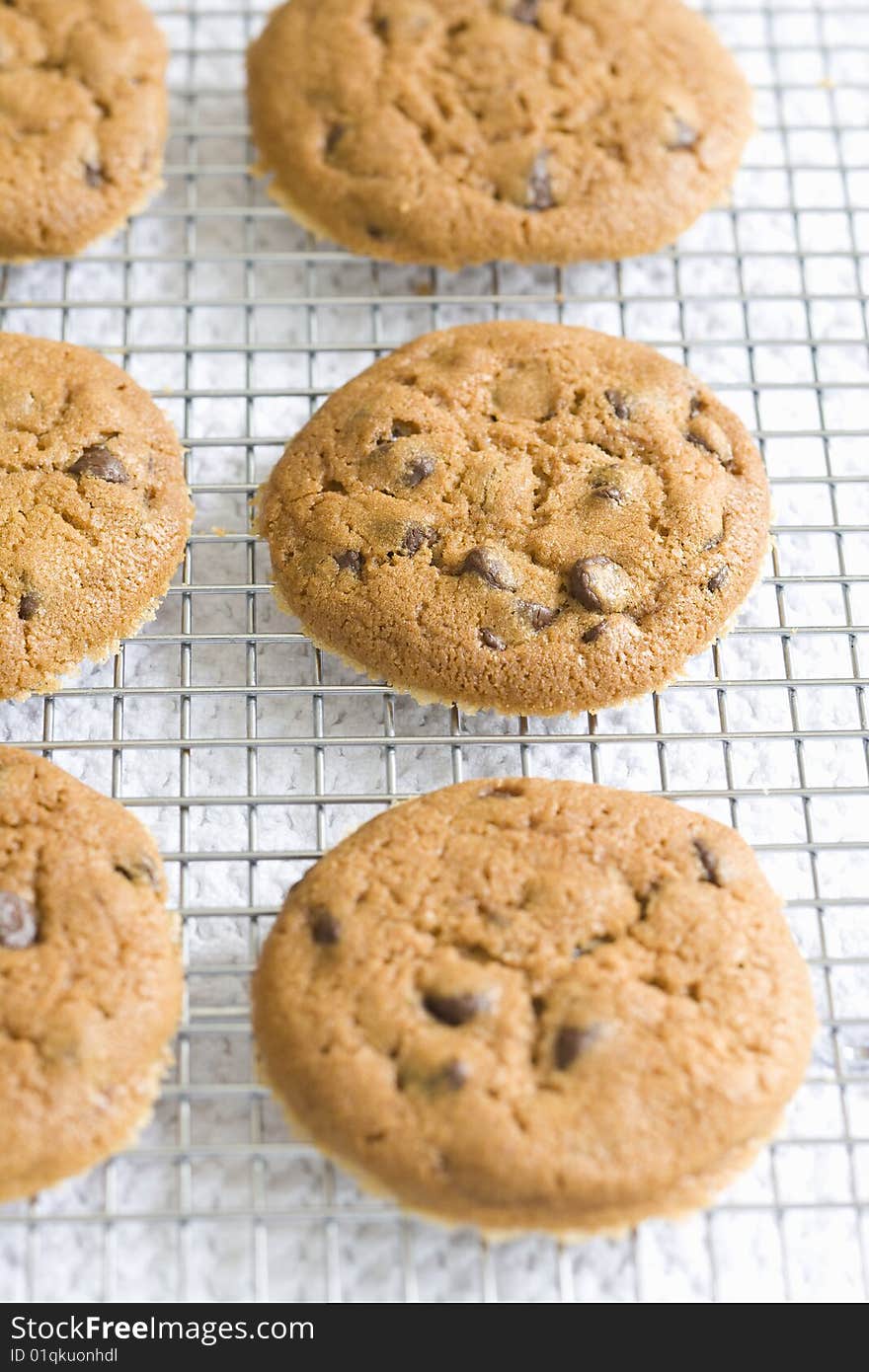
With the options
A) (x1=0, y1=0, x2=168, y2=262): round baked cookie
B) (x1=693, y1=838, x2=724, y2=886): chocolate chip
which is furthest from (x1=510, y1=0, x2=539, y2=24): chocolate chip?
(x1=693, y1=838, x2=724, y2=886): chocolate chip

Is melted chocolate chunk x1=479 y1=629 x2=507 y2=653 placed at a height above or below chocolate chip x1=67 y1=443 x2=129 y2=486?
below

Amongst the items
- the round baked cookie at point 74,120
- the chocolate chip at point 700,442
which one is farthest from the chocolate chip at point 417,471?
the round baked cookie at point 74,120

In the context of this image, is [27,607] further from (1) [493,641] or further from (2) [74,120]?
(2) [74,120]

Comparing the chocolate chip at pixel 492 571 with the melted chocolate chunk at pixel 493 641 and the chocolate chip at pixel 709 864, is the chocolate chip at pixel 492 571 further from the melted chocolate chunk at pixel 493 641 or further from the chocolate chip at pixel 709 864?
the chocolate chip at pixel 709 864

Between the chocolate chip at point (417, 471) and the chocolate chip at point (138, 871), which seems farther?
the chocolate chip at point (417, 471)

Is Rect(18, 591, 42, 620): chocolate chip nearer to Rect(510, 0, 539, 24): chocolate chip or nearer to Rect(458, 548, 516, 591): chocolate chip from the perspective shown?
Rect(458, 548, 516, 591): chocolate chip

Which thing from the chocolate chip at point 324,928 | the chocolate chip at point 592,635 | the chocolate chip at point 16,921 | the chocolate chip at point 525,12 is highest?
the chocolate chip at point 525,12

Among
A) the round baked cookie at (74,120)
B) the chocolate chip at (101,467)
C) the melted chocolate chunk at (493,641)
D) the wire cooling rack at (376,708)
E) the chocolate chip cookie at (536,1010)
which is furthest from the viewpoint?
the round baked cookie at (74,120)

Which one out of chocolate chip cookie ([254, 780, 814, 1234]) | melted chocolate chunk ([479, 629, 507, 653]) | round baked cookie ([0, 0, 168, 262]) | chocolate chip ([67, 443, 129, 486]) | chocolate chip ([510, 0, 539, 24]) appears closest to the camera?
chocolate chip cookie ([254, 780, 814, 1234])

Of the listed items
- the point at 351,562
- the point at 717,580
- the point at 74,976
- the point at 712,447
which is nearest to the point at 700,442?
the point at 712,447
